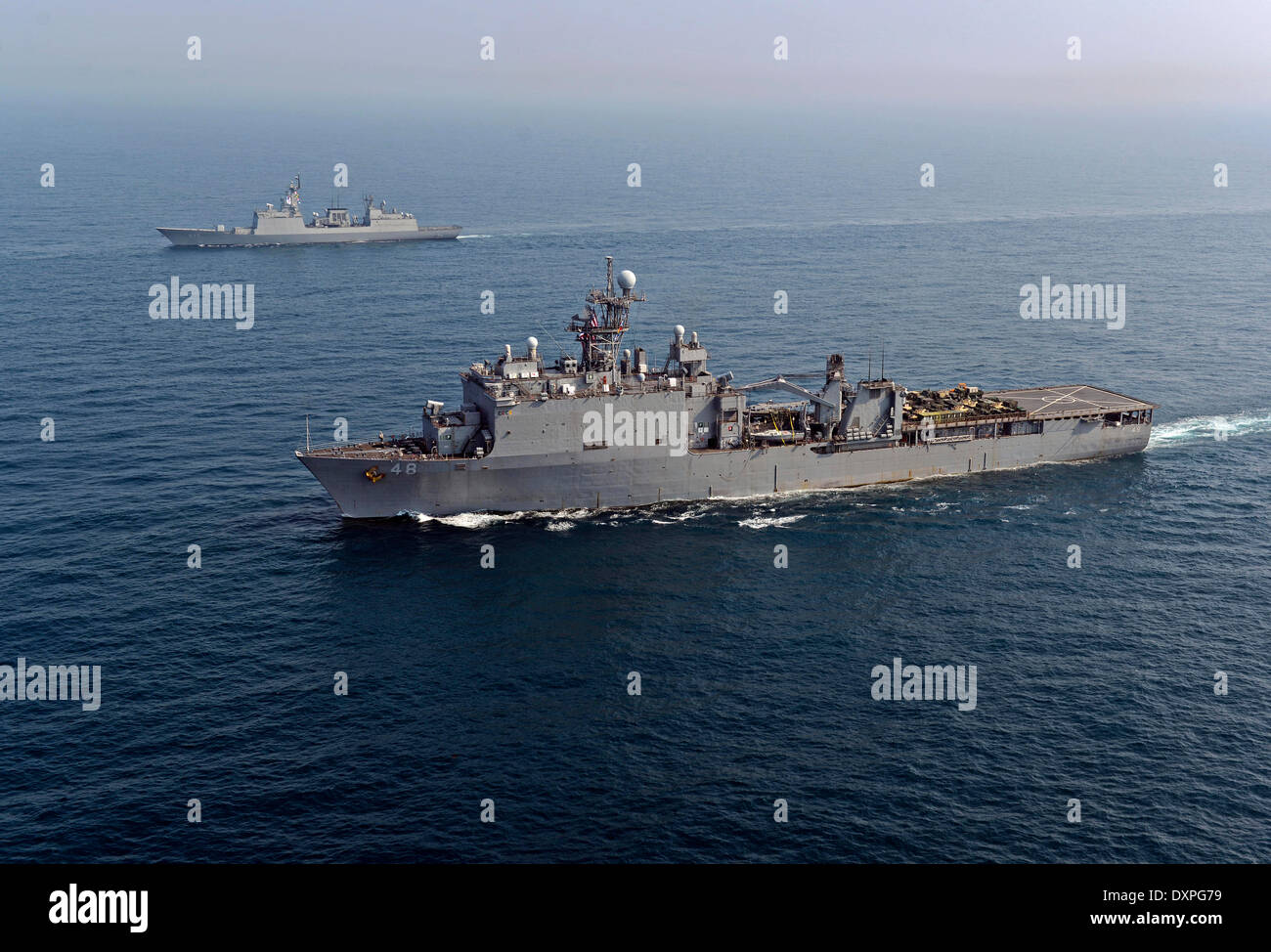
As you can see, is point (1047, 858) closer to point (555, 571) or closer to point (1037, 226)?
point (555, 571)

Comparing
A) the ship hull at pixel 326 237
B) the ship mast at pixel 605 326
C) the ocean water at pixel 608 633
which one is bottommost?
the ocean water at pixel 608 633

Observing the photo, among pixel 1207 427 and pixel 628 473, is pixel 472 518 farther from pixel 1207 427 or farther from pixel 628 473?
pixel 1207 427

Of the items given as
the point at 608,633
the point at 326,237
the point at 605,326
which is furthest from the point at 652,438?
the point at 326,237

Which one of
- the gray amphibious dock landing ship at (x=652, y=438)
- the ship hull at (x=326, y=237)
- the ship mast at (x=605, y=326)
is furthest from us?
the ship hull at (x=326, y=237)

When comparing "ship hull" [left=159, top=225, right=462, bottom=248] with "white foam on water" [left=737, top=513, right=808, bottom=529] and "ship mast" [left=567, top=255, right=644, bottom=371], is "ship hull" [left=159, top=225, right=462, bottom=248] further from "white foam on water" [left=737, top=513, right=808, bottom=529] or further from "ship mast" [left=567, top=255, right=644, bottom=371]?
"white foam on water" [left=737, top=513, right=808, bottom=529]

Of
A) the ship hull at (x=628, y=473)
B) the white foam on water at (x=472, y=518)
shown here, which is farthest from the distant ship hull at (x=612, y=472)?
the white foam on water at (x=472, y=518)

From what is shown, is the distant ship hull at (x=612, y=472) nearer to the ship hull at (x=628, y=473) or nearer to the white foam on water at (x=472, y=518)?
the ship hull at (x=628, y=473)

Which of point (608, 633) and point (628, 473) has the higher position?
point (628, 473)
